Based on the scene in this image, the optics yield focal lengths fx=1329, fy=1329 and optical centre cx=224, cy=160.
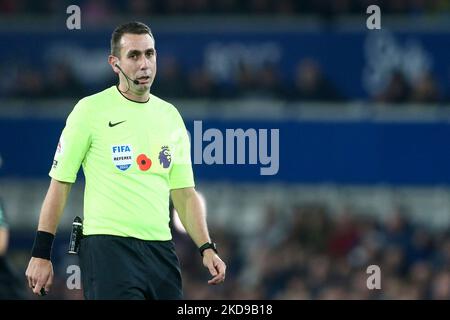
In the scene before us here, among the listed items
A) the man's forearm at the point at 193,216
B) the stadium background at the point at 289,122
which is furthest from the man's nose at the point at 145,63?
the stadium background at the point at 289,122

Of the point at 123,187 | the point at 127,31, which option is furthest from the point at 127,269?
Answer: the point at 127,31

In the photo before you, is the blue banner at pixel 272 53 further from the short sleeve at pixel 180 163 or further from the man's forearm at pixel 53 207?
the man's forearm at pixel 53 207

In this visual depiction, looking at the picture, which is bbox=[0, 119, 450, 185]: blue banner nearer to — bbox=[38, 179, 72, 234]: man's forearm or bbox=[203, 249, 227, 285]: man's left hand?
bbox=[203, 249, 227, 285]: man's left hand

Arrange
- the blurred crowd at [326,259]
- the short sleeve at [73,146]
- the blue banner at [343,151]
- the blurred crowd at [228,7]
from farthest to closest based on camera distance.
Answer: the blurred crowd at [228,7] < the blue banner at [343,151] < the blurred crowd at [326,259] < the short sleeve at [73,146]

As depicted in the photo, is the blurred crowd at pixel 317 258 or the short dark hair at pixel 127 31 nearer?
the short dark hair at pixel 127 31

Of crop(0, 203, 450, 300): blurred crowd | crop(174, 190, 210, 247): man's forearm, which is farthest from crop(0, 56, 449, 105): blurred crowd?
crop(174, 190, 210, 247): man's forearm

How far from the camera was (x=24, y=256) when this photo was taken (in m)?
16.7

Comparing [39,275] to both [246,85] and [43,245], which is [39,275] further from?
[246,85]

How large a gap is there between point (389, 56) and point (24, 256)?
17.5ft

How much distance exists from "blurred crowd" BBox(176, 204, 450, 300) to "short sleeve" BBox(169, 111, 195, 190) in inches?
261

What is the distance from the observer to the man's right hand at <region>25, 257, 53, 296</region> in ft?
23.2

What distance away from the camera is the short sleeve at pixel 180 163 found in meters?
7.57

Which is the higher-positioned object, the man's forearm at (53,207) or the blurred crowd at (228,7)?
the blurred crowd at (228,7)

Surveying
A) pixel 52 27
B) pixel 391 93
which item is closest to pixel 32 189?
pixel 52 27
